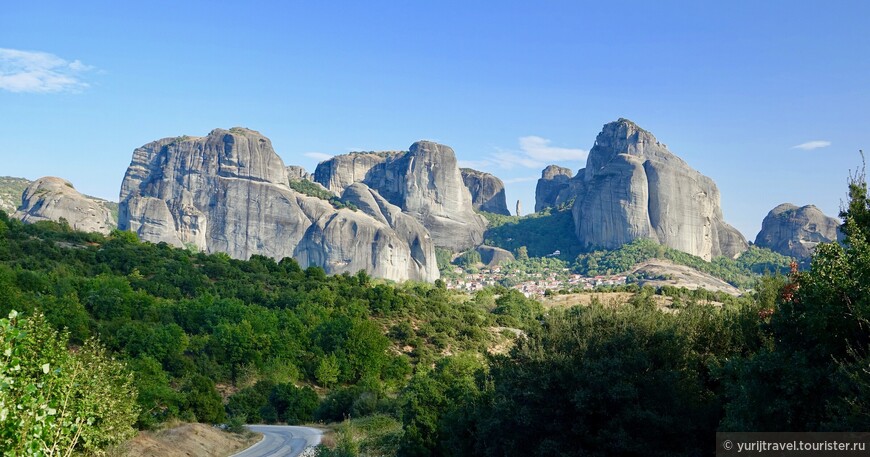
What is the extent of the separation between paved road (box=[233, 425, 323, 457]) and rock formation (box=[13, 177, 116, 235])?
464 feet

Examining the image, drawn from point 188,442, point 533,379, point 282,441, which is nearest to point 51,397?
point 533,379

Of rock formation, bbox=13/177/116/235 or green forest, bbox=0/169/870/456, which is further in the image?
rock formation, bbox=13/177/116/235

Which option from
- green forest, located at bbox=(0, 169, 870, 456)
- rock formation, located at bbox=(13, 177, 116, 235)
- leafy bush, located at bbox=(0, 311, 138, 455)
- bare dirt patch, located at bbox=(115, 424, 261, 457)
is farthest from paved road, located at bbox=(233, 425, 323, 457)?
rock formation, located at bbox=(13, 177, 116, 235)

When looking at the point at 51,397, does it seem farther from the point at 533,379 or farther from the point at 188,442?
the point at 188,442

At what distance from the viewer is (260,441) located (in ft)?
123

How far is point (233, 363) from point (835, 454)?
52.1m

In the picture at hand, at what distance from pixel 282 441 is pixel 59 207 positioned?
157 metres

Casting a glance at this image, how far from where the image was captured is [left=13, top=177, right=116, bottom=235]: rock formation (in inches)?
6752

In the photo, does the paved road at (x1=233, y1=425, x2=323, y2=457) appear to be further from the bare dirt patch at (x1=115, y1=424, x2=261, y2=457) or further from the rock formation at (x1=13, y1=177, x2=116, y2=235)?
the rock formation at (x1=13, y1=177, x2=116, y2=235)

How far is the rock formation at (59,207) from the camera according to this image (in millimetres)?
171500

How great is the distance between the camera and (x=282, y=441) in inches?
1483

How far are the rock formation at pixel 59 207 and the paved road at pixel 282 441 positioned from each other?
14136 cm

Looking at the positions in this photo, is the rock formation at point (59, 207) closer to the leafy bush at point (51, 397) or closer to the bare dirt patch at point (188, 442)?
the bare dirt patch at point (188, 442)

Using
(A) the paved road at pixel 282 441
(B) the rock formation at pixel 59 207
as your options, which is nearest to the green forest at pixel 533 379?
(A) the paved road at pixel 282 441
